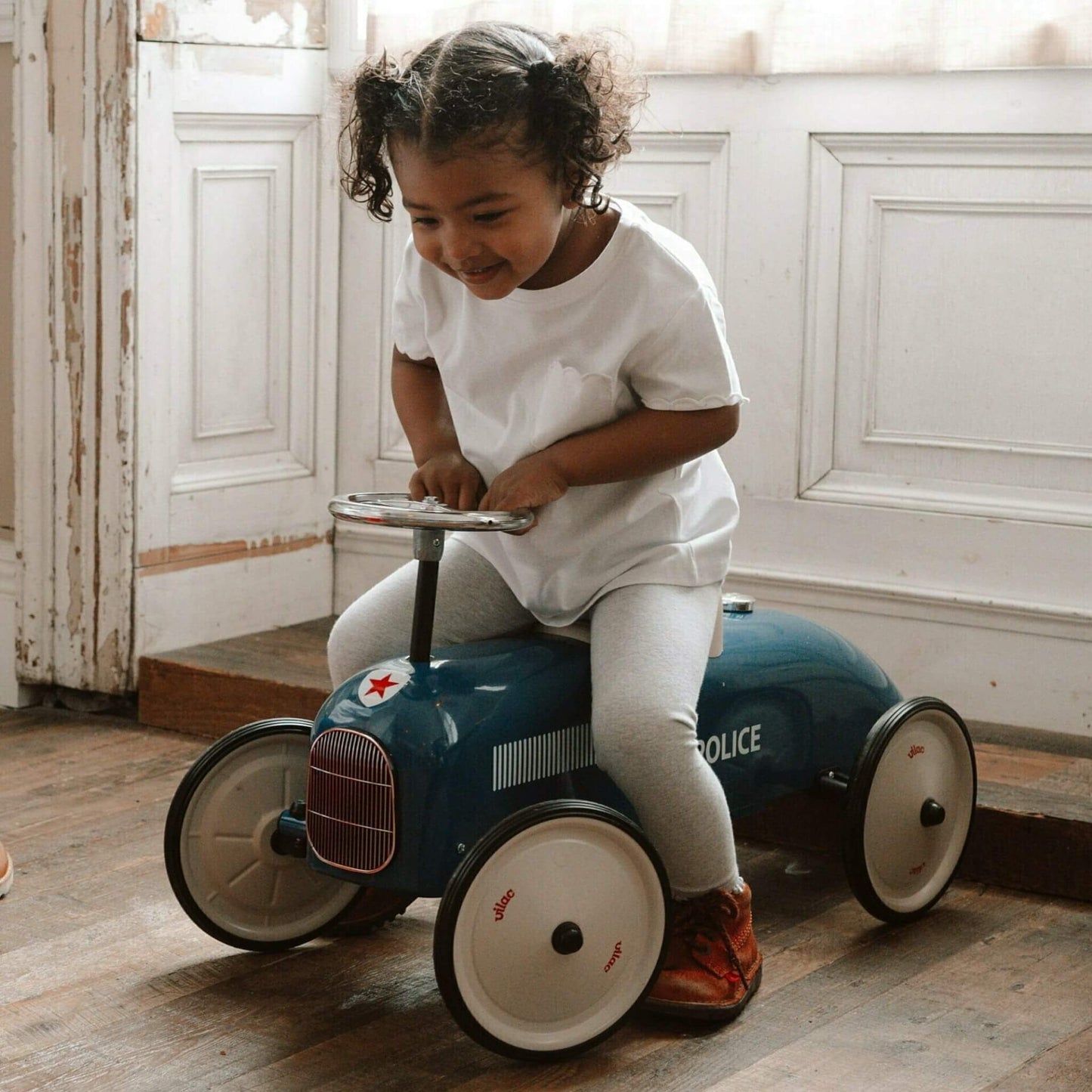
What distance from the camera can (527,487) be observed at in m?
1.40

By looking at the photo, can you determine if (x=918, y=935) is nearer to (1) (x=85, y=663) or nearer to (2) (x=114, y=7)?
(1) (x=85, y=663)

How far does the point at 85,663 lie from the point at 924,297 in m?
1.19

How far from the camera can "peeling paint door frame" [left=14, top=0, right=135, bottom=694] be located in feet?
6.96

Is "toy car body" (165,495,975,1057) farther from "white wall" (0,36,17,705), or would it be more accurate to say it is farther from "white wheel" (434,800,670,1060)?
"white wall" (0,36,17,705)

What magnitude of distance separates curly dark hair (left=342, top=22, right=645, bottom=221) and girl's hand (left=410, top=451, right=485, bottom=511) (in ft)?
0.83

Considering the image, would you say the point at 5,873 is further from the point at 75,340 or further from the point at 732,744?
the point at 75,340

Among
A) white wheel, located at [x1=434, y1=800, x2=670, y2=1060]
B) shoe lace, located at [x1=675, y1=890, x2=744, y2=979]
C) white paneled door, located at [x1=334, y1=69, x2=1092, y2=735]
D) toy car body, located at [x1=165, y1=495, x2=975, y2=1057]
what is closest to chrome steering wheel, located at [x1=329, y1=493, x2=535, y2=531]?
toy car body, located at [x1=165, y1=495, x2=975, y2=1057]

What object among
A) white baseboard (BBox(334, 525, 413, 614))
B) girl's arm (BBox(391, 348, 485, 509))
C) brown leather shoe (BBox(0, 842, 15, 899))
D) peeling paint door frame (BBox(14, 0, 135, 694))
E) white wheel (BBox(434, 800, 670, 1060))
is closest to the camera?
white wheel (BBox(434, 800, 670, 1060))

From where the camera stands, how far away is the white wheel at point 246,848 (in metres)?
1.45

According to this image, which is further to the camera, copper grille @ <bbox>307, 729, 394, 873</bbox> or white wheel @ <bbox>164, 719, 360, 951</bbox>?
white wheel @ <bbox>164, 719, 360, 951</bbox>

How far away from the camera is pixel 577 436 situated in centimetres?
142

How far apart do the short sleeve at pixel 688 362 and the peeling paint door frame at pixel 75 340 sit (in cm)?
97

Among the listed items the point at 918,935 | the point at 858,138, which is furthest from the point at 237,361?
the point at 918,935

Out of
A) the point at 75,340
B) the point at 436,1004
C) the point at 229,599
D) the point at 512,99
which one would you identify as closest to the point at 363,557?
the point at 229,599
